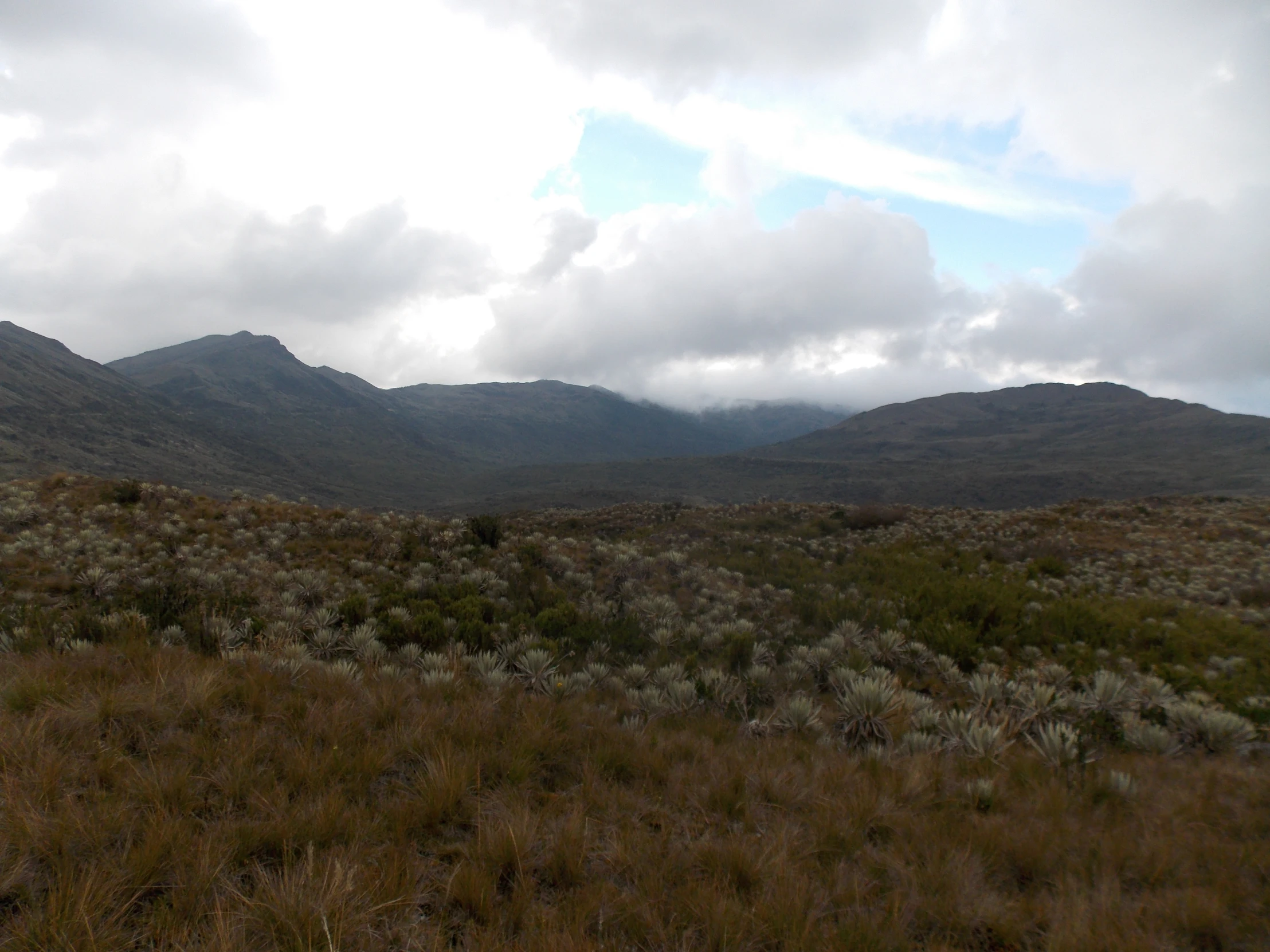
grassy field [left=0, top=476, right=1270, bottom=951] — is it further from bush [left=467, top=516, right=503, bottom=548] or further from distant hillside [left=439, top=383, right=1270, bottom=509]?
distant hillside [left=439, top=383, right=1270, bottom=509]

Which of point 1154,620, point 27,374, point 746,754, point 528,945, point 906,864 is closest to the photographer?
point 528,945

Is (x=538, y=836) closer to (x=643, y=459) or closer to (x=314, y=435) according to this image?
(x=643, y=459)

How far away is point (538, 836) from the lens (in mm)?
3031

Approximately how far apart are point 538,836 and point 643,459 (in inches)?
4719

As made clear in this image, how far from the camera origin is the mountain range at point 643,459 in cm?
6762

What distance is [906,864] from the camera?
2.99 m

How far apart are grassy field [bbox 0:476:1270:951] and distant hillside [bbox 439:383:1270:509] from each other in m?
55.8

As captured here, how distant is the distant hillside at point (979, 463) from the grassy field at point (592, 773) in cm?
5579

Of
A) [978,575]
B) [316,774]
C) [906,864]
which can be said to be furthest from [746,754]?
[978,575]

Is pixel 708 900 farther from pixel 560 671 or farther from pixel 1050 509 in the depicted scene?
pixel 1050 509

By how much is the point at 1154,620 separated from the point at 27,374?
14360 centimetres

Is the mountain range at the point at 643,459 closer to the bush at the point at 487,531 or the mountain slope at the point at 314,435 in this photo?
the mountain slope at the point at 314,435

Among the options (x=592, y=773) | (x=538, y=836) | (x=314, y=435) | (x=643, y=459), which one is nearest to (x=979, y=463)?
(x=643, y=459)

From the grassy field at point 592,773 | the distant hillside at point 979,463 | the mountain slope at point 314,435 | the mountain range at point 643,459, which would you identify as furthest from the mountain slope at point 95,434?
the grassy field at point 592,773
